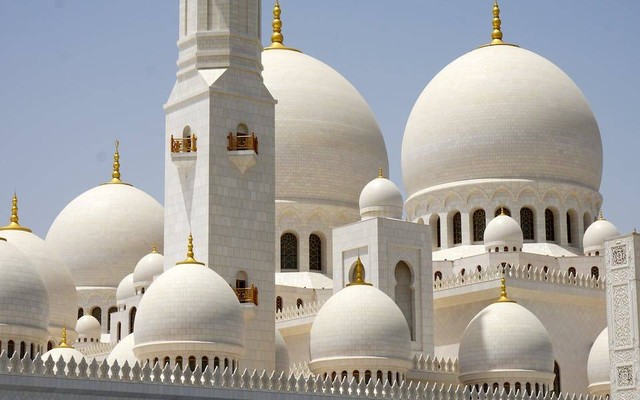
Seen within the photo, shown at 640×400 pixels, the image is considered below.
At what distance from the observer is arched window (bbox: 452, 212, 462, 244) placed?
40.9 metres

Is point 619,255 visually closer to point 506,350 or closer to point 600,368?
point 506,350

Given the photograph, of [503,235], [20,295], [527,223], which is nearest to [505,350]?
[503,235]

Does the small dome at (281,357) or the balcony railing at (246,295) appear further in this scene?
the small dome at (281,357)

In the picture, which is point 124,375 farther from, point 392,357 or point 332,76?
point 332,76

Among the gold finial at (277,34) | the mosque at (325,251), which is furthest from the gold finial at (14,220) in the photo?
the gold finial at (277,34)

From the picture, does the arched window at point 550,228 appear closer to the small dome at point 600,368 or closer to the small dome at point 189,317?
the small dome at point 600,368

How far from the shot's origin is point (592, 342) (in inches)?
1475

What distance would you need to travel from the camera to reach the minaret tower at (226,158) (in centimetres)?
3014

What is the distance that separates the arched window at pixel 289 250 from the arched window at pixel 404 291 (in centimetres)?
540

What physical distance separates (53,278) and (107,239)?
17.2ft

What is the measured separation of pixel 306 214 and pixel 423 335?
22.7 ft

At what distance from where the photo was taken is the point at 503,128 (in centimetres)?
4112

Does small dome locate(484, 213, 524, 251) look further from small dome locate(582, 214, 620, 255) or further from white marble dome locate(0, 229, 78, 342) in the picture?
white marble dome locate(0, 229, 78, 342)

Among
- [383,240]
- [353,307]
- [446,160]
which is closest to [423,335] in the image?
[383,240]
